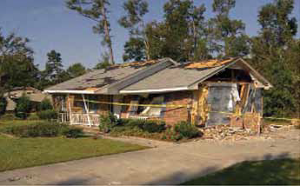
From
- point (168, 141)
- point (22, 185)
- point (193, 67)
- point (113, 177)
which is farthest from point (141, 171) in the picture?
point (193, 67)

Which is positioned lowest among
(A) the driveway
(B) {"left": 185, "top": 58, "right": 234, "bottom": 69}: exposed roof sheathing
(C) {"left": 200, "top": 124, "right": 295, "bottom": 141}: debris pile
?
(A) the driveway

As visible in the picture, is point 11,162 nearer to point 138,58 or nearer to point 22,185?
point 22,185

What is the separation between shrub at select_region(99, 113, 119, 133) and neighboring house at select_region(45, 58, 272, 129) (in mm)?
1500

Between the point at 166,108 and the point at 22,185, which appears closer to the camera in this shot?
the point at 22,185

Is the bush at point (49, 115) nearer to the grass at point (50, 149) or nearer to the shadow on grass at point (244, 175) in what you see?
the grass at point (50, 149)

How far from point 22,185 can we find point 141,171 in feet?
9.08

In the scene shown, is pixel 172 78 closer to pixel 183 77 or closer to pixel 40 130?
pixel 183 77

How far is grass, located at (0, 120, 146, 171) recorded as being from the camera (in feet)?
29.9

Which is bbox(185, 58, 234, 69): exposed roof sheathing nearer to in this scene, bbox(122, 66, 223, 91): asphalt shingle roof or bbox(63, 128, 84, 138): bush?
bbox(122, 66, 223, 91): asphalt shingle roof

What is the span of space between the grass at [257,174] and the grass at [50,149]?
4.18m

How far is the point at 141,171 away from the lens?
26.0 feet

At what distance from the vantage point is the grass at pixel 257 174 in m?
6.61

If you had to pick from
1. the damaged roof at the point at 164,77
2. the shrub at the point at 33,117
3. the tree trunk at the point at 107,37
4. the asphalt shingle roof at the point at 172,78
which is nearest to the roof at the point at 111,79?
the damaged roof at the point at 164,77

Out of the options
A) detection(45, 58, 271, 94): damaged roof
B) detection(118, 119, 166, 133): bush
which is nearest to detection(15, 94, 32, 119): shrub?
detection(45, 58, 271, 94): damaged roof
